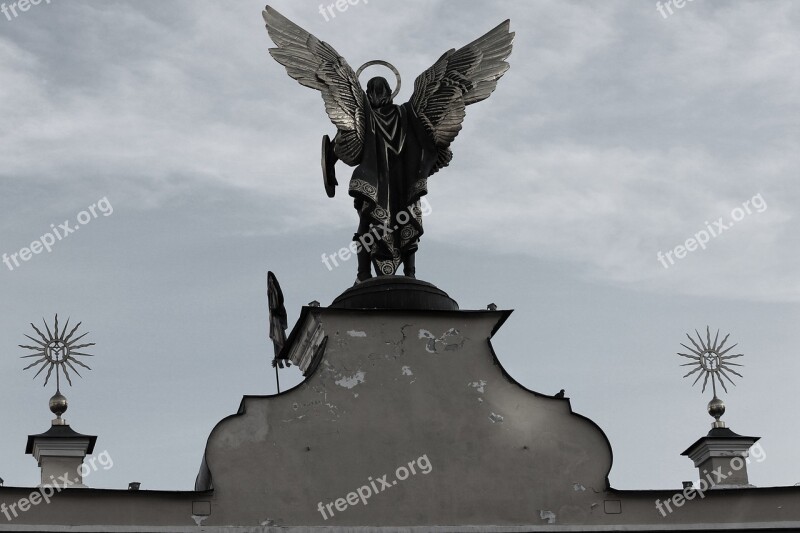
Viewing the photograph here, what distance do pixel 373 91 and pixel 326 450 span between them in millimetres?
4513

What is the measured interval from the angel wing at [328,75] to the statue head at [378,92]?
153 millimetres

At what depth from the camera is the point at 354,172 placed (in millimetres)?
22797

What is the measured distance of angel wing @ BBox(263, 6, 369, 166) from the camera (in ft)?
75.1

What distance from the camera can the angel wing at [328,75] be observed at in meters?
22.9

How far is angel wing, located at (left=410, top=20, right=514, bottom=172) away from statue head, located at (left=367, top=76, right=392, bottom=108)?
0.96 feet

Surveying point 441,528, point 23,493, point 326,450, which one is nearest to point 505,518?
point 441,528

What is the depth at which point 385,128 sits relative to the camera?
75.7 ft

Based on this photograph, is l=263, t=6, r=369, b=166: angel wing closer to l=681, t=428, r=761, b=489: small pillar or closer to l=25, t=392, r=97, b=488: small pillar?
l=25, t=392, r=97, b=488: small pillar

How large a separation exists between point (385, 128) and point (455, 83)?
1060 mm

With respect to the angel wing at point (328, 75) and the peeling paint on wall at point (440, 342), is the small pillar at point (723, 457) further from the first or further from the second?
the angel wing at point (328, 75)

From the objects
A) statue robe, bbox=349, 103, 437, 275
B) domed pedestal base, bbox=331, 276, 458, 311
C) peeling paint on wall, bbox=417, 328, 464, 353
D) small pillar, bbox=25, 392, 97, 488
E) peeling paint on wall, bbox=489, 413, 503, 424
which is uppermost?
statue robe, bbox=349, 103, 437, 275

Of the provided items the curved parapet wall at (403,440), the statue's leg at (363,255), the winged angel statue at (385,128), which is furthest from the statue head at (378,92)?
the curved parapet wall at (403,440)

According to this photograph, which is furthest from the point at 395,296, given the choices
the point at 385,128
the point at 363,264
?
the point at 385,128

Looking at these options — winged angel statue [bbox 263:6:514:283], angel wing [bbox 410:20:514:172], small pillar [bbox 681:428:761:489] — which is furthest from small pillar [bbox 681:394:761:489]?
angel wing [bbox 410:20:514:172]
